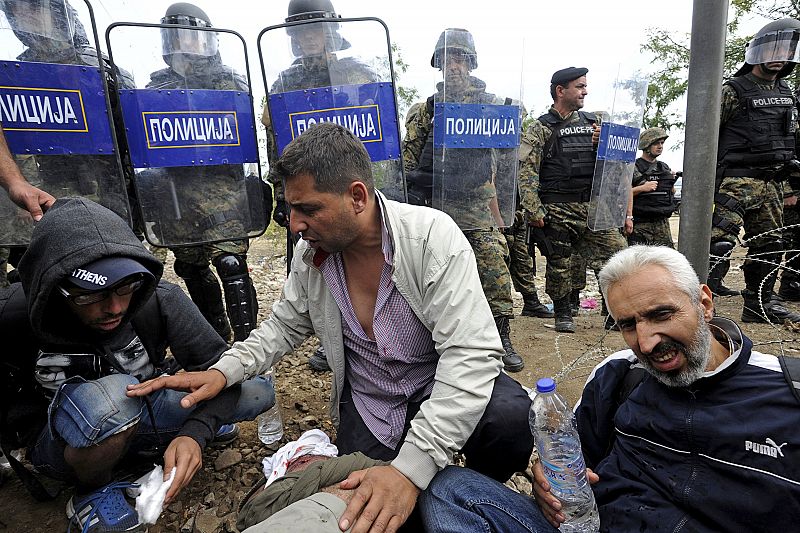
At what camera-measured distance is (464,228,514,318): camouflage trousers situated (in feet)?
11.3

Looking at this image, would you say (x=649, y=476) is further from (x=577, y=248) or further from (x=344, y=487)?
(x=577, y=248)

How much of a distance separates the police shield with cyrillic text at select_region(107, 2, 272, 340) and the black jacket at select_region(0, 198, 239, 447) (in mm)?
906

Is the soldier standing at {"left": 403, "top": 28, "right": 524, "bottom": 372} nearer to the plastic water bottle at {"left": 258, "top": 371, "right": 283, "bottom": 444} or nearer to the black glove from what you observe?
the black glove

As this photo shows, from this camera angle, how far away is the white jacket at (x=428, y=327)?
146cm

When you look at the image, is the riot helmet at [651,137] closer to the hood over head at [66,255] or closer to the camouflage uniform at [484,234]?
the camouflage uniform at [484,234]

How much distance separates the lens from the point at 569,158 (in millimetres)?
4504

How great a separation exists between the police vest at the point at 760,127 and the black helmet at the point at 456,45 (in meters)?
2.60

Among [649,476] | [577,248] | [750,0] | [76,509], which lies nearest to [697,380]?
[649,476]

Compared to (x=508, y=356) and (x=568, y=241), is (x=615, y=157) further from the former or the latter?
(x=508, y=356)

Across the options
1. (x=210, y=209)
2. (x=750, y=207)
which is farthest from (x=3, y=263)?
(x=750, y=207)

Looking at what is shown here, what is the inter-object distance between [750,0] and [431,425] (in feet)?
41.8

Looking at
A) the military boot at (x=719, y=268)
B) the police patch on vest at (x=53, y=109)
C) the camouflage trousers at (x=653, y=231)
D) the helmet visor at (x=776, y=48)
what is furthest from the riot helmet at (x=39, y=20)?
the camouflage trousers at (x=653, y=231)

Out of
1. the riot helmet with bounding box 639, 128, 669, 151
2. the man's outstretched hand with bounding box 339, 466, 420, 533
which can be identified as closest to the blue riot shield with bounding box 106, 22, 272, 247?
the man's outstretched hand with bounding box 339, 466, 420, 533

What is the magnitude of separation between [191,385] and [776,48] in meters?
4.82
